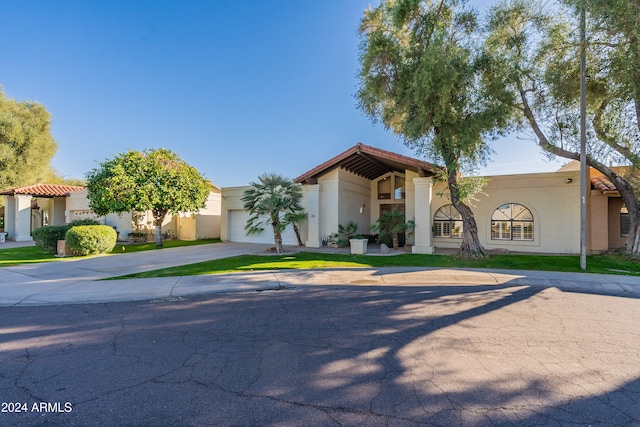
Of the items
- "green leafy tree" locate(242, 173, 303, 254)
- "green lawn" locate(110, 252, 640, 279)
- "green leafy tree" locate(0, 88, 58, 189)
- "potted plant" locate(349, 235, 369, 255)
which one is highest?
"green leafy tree" locate(0, 88, 58, 189)

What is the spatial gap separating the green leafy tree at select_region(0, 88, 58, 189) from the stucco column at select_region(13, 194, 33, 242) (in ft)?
22.3

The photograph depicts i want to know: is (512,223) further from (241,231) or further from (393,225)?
(241,231)

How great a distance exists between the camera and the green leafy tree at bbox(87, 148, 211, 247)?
616 inches

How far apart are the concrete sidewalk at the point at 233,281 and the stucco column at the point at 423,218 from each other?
181 inches

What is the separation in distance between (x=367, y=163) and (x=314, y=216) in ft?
15.4

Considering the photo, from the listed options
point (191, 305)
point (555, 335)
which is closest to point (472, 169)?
point (555, 335)

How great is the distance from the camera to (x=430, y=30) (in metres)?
12.0

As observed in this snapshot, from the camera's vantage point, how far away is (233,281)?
861 cm

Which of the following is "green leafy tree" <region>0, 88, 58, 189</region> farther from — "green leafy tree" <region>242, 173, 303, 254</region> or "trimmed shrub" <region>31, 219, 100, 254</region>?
"green leafy tree" <region>242, 173, 303, 254</region>

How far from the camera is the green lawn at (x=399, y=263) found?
10140 millimetres

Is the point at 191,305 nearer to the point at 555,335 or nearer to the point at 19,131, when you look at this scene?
the point at 555,335

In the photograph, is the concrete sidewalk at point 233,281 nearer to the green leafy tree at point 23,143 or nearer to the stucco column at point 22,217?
the stucco column at point 22,217

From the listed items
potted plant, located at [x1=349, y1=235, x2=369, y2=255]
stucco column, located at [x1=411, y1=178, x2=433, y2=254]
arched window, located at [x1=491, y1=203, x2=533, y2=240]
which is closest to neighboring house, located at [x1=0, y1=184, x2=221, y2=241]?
potted plant, located at [x1=349, y1=235, x2=369, y2=255]

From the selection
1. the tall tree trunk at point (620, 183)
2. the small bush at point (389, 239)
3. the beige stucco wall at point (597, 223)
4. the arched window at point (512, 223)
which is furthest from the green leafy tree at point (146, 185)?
the beige stucco wall at point (597, 223)
